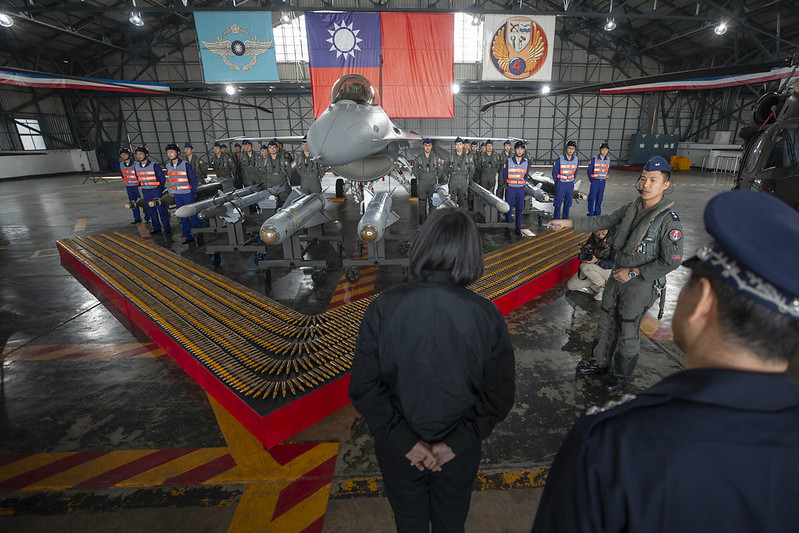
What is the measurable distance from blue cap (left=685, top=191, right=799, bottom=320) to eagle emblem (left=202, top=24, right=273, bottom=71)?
19.9 metres

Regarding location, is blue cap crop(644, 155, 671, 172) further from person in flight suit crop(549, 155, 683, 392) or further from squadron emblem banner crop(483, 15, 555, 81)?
squadron emblem banner crop(483, 15, 555, 81)

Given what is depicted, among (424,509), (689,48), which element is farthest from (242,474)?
(689,48)

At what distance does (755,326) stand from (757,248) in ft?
0.64

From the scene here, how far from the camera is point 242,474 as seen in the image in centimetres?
307

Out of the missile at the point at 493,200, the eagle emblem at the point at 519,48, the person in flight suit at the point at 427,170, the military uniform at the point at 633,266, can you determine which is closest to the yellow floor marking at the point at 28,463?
the military uniform at the point at 633,266

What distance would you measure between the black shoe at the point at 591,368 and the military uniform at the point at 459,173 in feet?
22.8

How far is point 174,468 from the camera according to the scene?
10.3 ft

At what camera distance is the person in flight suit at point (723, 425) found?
2.49ft

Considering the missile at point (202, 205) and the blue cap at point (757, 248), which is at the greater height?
the blue cap at point (757, 248)

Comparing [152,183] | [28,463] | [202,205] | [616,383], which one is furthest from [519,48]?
[28,463]

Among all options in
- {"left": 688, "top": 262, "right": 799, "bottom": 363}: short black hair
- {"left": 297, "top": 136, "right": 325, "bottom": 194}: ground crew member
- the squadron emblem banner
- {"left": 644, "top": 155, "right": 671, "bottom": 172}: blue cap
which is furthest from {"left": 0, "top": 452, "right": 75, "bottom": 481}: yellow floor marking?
the squadron emblem banner

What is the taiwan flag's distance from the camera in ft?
52.8

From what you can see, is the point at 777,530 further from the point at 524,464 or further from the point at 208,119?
the point at 208,119

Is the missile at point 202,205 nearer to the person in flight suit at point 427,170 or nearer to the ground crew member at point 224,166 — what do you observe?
the ground crew member at point 224,166
